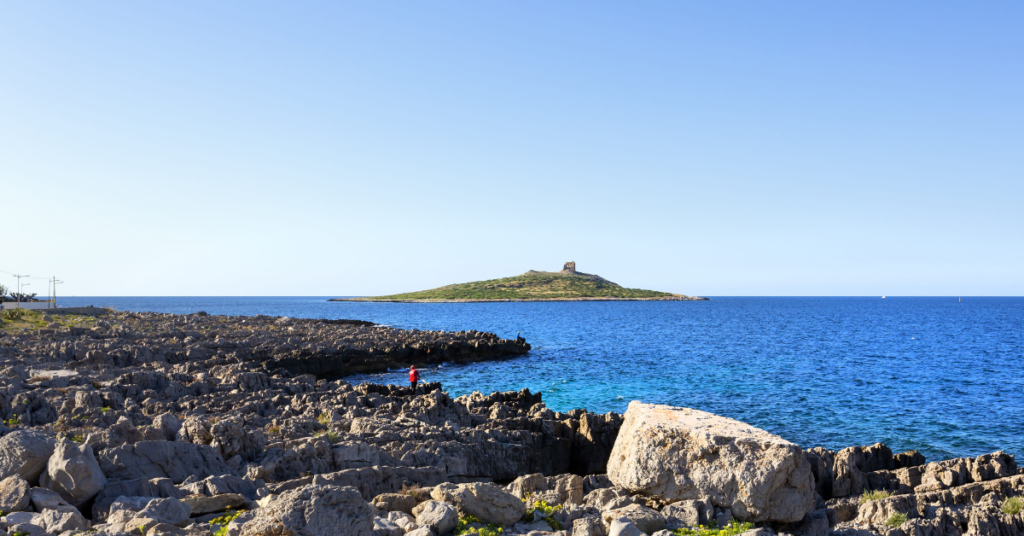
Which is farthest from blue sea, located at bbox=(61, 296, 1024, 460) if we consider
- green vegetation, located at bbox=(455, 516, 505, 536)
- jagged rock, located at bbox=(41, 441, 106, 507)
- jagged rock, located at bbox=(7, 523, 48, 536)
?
jagged rock, located at bbox=(7, 523, 48, 536)

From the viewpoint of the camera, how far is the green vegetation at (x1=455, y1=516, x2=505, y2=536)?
969 cm

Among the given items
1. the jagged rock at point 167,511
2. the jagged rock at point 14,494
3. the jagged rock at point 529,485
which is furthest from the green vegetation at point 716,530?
the jagged rock at point 14,494

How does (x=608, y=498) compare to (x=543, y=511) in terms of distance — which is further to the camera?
(x=608, y=498)

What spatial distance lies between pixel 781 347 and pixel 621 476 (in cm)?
6320

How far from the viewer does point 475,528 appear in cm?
985

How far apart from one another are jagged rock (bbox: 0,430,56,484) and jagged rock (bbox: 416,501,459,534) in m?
6.35

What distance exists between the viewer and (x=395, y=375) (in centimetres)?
4809

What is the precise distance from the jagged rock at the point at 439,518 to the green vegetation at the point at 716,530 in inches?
140

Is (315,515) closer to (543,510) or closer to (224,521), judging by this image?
(224,521)

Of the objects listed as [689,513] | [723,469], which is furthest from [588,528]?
[723,469]

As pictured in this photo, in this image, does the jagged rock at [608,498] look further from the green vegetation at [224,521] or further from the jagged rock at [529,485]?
the green vegetation at [224,521]

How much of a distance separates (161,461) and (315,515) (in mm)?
Answer: 6574

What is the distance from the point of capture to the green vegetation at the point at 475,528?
9.69 meters

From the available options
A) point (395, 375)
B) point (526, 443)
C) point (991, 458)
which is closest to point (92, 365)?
point (395, 375)
